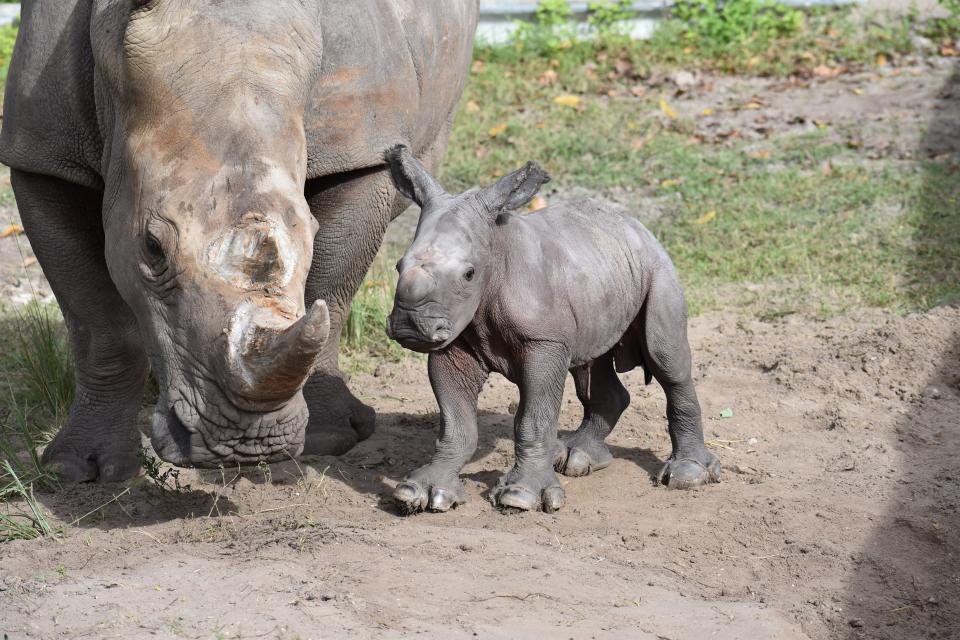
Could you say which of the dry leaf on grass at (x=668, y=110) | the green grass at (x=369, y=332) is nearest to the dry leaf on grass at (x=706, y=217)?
the dry leaf on grass at (x=668, y=110)

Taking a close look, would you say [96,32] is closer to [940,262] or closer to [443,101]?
[443,101]

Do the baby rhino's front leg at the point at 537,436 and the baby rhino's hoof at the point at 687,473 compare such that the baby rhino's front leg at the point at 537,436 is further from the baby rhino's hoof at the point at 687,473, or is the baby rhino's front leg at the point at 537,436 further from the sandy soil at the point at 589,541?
the baby rhino's hoof at the point at 687,473

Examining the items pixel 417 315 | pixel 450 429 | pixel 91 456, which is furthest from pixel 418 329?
pixel 91 456

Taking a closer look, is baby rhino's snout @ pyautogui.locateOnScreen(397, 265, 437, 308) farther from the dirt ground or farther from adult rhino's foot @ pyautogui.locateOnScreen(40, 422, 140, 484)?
adult rhino's foot @ pyautogui.locateOnScreen(40, 422, 140, 484)

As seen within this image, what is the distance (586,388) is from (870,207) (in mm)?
4114

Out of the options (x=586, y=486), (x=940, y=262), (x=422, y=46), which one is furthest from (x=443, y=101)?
(x=940, y=262)

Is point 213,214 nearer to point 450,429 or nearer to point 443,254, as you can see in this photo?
point 443,254

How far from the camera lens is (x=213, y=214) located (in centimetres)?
353

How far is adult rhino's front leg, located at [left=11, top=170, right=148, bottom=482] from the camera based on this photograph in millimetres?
4672

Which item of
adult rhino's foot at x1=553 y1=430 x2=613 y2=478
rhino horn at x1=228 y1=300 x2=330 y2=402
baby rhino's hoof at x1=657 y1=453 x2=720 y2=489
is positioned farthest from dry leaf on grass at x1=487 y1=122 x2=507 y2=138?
rhino horn at x1=228 y1=300 x2=330 y2=402

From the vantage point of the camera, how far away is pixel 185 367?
3695 mm

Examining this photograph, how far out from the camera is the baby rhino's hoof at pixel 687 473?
4906 millimetres

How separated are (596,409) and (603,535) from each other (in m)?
0.90

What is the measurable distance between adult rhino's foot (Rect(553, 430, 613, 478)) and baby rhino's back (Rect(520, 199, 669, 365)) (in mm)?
482
